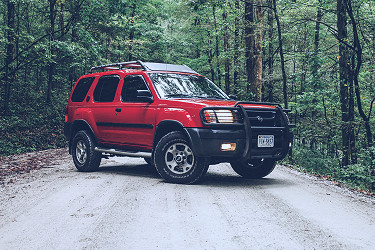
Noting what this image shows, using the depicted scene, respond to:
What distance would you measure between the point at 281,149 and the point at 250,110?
1015 mm

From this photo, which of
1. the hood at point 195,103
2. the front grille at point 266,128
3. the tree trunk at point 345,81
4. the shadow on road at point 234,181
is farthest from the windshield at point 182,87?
the tree trunk at point 345,81

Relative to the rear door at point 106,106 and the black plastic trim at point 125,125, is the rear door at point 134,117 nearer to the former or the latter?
the black plastic trim at point 125,125

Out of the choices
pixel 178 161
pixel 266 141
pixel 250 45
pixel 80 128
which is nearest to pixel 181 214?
pixel 178 161

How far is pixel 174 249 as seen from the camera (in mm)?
3521

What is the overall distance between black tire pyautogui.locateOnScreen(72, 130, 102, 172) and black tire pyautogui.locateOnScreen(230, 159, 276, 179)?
319 cm

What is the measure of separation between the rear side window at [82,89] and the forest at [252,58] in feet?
20.7

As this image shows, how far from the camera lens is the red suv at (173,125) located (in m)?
6.30

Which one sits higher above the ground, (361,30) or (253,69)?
(361,30)

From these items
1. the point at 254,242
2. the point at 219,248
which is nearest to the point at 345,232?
the point at 254,242

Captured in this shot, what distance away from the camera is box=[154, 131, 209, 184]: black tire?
6.48 meters

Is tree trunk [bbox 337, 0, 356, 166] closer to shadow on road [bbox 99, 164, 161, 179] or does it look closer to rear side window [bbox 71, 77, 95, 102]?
shadow on road [bbox 99, 164, 161, 179]

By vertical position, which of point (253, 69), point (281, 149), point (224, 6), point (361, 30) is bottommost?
point (281, 149)

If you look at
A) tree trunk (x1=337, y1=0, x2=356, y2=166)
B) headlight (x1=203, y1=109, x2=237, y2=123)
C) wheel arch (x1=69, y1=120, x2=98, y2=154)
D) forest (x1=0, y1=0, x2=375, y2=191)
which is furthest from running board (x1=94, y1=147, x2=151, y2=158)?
tree trunk (x1=337, y1=0, x2=356, y2=166)

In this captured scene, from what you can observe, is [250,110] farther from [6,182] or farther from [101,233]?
[6,182]
